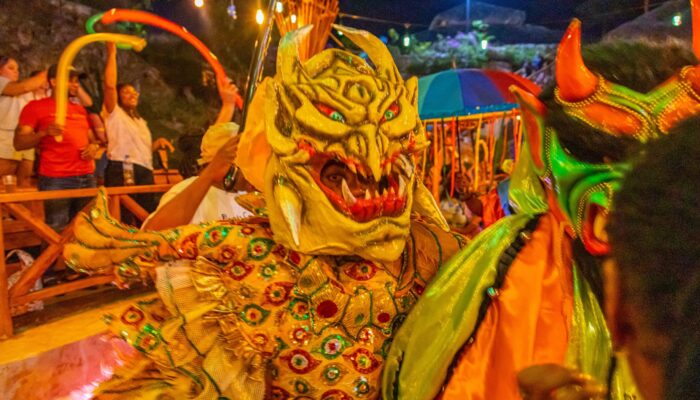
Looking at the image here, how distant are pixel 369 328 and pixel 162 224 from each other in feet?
2.20

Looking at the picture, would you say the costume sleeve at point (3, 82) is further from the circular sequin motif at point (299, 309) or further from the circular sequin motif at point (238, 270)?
the circular sequin motif at point (299, 309)

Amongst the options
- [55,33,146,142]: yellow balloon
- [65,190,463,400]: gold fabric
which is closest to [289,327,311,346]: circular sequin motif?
[65,190,463,400]: gold fabric

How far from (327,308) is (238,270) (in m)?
0.23

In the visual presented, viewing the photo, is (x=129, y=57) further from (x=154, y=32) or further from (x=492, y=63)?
(x=492, y=63)

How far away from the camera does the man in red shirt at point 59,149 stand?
332 centimetres

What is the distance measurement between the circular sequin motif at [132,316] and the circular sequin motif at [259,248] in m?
0.29

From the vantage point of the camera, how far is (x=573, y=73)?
2.66 feet

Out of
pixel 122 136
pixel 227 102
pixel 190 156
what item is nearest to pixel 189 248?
pixel 190 156

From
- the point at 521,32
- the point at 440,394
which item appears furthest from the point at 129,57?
the point at 521,32

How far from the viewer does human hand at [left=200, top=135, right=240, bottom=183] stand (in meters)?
1.53

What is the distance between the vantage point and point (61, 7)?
10039mm

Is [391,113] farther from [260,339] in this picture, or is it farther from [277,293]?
[260,339]

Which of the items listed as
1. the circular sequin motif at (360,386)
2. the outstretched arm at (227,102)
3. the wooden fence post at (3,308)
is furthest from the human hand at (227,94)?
the circular sequin motif at (360,386)

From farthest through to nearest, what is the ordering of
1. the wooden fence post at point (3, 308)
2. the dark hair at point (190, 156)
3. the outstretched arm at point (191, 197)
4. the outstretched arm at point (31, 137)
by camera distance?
the outstretched arm at point (31, 137) < the dark hair at point (190, 156) < the wooden fence post at point (3, 308) < the outstretched arm at point (191, 197)
